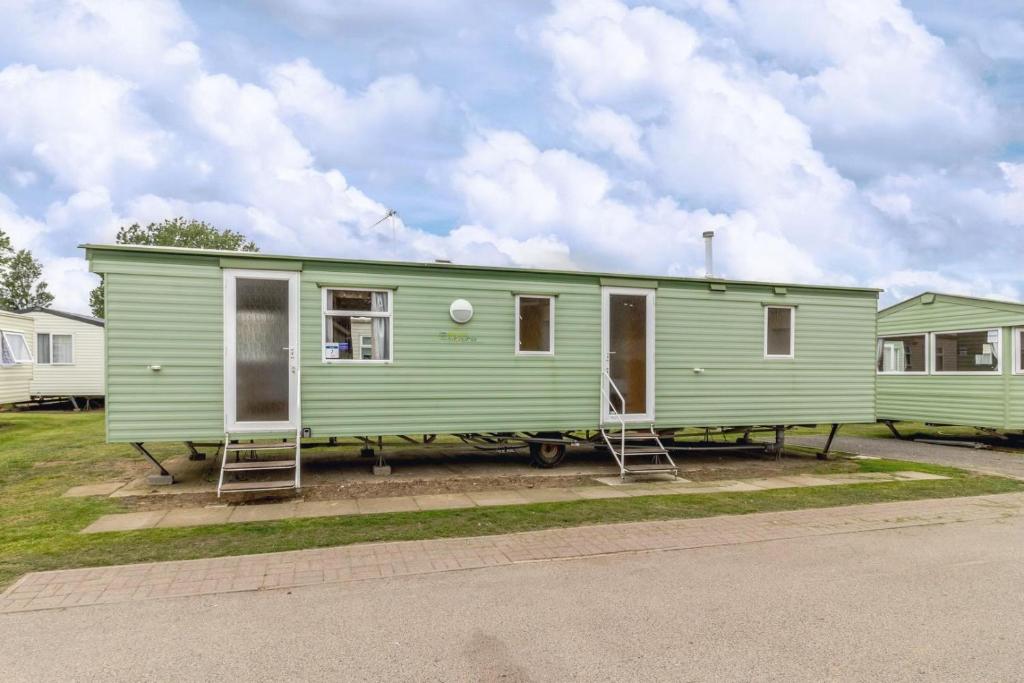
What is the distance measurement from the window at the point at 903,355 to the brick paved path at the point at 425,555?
875 cm

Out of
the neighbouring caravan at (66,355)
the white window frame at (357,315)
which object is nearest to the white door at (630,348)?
the white window frame at (357,315)

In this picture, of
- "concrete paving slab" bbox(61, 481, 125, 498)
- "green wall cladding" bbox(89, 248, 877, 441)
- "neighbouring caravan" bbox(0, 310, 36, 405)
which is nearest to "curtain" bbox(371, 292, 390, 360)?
"green wall cladding" bbox(89, 248, 877, 441)

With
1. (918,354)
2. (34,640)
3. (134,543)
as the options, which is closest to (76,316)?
(134,543)

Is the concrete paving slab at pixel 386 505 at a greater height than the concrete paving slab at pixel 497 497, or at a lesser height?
greater

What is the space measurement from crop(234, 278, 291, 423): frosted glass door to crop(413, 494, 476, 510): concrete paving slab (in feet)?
7.36

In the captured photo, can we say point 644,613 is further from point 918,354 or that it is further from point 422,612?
point 918,354

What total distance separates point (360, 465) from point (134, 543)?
4.61 metres

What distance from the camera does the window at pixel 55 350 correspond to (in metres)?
21.9

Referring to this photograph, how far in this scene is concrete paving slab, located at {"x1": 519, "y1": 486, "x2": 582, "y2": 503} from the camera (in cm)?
777

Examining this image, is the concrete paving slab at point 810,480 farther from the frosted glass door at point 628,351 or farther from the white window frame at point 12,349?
the white window frame at point 12,349

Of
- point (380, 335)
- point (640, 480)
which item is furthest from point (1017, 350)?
point (380, 335)

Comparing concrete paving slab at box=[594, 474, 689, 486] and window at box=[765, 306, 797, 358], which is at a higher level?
window at box=[765, 306, 797, 358]

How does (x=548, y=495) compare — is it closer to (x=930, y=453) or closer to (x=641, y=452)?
(x=641, y=452)

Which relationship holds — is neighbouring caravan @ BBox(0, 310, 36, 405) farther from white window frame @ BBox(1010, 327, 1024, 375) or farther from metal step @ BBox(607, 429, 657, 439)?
white window frame @ BBox(1010, 327, 1024, 375)
